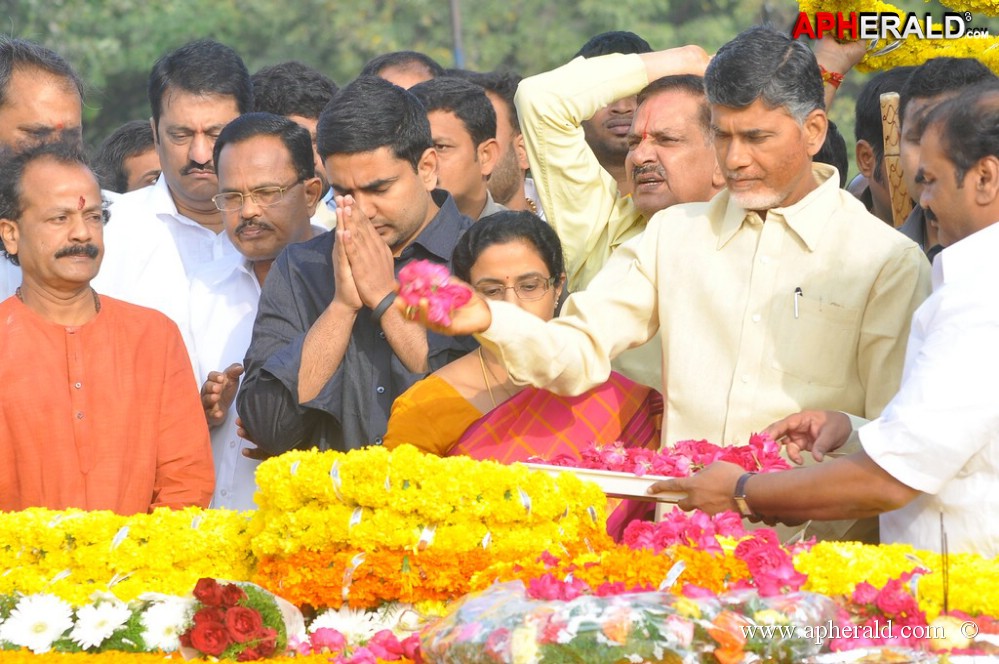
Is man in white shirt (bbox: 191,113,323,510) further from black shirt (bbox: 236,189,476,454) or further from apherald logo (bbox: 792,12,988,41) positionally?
apherald logo (bbox: 792,12,988,41)

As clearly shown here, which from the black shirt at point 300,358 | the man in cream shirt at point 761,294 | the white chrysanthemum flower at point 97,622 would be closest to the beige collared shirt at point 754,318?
the man in cream shirt at point 761,294

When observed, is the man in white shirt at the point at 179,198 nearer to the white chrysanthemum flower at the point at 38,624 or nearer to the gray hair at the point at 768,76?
the white chrysanthemum flower at the point at 38,624

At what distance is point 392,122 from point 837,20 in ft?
6.86

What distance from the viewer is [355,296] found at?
5281mm

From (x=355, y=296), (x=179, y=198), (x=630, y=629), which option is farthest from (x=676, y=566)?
(x=179, y=198)

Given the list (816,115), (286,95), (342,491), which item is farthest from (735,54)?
(286,95)

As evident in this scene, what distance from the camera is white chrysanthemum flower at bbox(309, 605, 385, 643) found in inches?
159

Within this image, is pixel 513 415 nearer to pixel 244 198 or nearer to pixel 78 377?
pixel 78 377

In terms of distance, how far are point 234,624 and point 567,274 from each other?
8.02 ft

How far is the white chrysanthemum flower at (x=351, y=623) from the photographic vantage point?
13.3 feet

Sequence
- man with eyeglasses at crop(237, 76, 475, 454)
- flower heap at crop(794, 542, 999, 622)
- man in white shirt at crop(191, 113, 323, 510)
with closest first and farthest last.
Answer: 1. flower heap at crop(794, 542, 999, 622)
2. man with eyeglasses at crop(237, 76, 475, 454)
3. man in white shirt at crop(191, 113, 323, 510)

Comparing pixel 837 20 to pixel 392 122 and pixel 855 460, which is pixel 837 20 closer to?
pixel 392 122

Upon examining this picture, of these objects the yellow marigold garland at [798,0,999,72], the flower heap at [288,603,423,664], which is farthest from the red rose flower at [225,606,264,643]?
the yellow marigold garland at [798,0,999,72]

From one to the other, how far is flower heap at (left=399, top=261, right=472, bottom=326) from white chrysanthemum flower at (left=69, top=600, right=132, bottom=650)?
3.76ft
